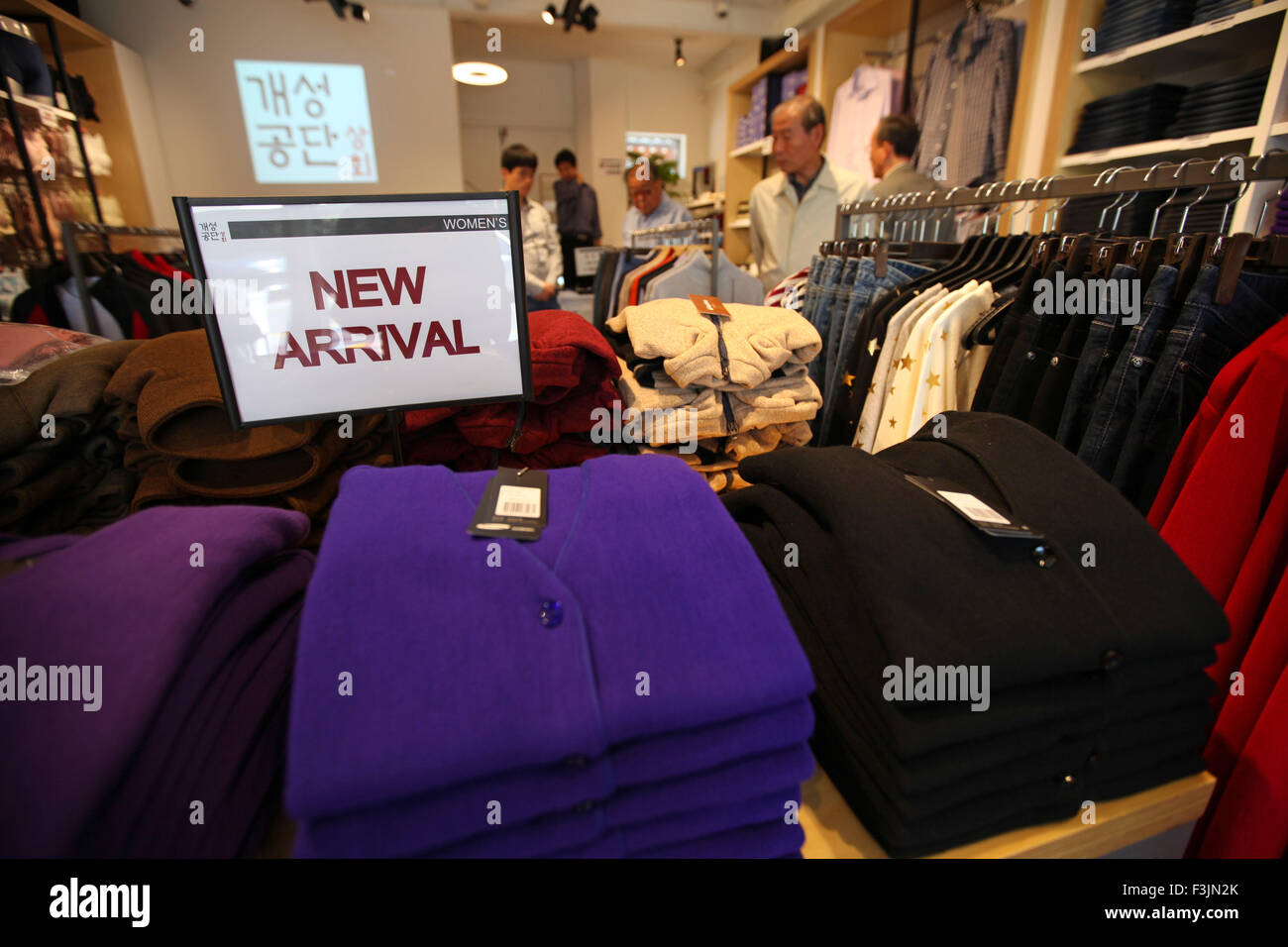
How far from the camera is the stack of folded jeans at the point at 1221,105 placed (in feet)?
6.31

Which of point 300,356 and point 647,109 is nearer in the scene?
point 300,356

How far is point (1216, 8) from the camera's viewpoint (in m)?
2.00

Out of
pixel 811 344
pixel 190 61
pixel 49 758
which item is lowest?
pixel 49 758

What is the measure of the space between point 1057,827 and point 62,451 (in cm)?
127

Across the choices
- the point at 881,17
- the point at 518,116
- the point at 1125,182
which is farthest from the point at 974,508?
the point at 518,116

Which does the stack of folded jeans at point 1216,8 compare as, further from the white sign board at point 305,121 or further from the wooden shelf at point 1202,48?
the white sign board at point 305,121

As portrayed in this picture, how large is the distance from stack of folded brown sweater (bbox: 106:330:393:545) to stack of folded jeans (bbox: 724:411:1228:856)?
666mm

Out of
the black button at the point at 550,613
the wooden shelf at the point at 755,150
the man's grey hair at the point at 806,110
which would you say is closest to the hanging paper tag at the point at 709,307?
the black button at the point at 550,613

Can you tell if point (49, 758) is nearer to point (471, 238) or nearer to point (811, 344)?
point (471, 238)

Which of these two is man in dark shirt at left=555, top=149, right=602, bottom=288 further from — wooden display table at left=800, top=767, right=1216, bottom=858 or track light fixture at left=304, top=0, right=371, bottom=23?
wooden display table at left=800, top=767, right=1216, bottom=858

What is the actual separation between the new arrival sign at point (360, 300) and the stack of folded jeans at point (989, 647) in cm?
50

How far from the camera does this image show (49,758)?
36 cm
